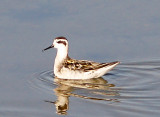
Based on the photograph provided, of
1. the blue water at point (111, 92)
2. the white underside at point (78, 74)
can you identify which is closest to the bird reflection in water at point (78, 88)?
the blue water at point (111, 92)

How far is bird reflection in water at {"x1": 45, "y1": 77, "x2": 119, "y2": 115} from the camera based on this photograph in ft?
49.6

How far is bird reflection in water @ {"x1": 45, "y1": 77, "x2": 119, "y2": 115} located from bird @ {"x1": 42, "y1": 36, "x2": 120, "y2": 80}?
23cm

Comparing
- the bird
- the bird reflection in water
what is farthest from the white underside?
the bird reflection in water

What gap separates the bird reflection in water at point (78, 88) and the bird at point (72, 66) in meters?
0.23

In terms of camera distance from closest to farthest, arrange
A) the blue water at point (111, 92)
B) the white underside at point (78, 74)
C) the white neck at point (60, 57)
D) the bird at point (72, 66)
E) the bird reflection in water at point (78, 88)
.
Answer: the blue water at point (111, 92), the bird reflection in water at point (78, 88), the bird at point (72, 66), the white underside at point (78, 74), the white neck at point (60, 57)

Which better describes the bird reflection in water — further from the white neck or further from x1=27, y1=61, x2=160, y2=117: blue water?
the white neck

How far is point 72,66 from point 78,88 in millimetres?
1889

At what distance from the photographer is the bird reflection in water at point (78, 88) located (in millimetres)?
15115

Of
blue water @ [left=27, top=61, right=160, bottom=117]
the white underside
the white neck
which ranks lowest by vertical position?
blue water @ [left=27, top=61, right=160, bottom=117]

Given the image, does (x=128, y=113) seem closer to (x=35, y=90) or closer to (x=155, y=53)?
(x=35, y=90)

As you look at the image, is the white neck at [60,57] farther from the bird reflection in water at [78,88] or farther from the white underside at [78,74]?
the bird reflection in water at [78,88]

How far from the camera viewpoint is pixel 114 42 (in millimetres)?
19812

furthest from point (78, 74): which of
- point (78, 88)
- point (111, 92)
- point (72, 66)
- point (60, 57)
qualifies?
point (111, 92)

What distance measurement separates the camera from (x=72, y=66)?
60.9 feet
